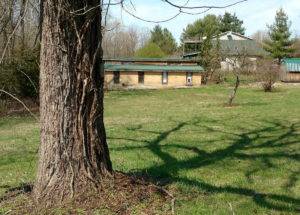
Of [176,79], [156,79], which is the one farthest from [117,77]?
[176,79]

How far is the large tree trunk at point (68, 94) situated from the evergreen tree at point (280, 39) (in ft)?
194

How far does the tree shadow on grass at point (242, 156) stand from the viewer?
6496 millimetres

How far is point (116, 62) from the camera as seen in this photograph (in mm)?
47000

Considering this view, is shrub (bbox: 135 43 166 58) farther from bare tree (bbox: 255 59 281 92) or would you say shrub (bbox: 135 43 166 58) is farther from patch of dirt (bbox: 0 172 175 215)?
patch of dirt (bbox: 0 172 175 215)

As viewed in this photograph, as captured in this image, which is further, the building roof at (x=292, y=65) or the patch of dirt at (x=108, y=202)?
the building roof at (x=292, y=65)

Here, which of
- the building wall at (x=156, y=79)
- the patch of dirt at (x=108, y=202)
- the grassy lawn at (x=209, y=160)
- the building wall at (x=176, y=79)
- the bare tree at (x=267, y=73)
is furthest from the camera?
the building wall at (x=176, y=79)

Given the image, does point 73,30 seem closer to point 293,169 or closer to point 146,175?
point 146,175

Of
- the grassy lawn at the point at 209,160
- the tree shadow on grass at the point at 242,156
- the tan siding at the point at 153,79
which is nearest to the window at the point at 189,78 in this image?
the tan siding at the point at 153,79

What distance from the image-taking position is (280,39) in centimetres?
6256

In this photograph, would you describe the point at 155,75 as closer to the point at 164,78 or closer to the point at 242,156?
the point at 164,78

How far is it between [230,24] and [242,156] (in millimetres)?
89489

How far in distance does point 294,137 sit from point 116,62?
3552 centimetres

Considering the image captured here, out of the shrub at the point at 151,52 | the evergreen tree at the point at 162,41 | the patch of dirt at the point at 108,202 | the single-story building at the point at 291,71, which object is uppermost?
the evergreen tree at the point at 162,41

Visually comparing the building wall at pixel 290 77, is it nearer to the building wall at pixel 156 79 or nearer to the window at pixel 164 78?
the building wall at pixel 156 79
